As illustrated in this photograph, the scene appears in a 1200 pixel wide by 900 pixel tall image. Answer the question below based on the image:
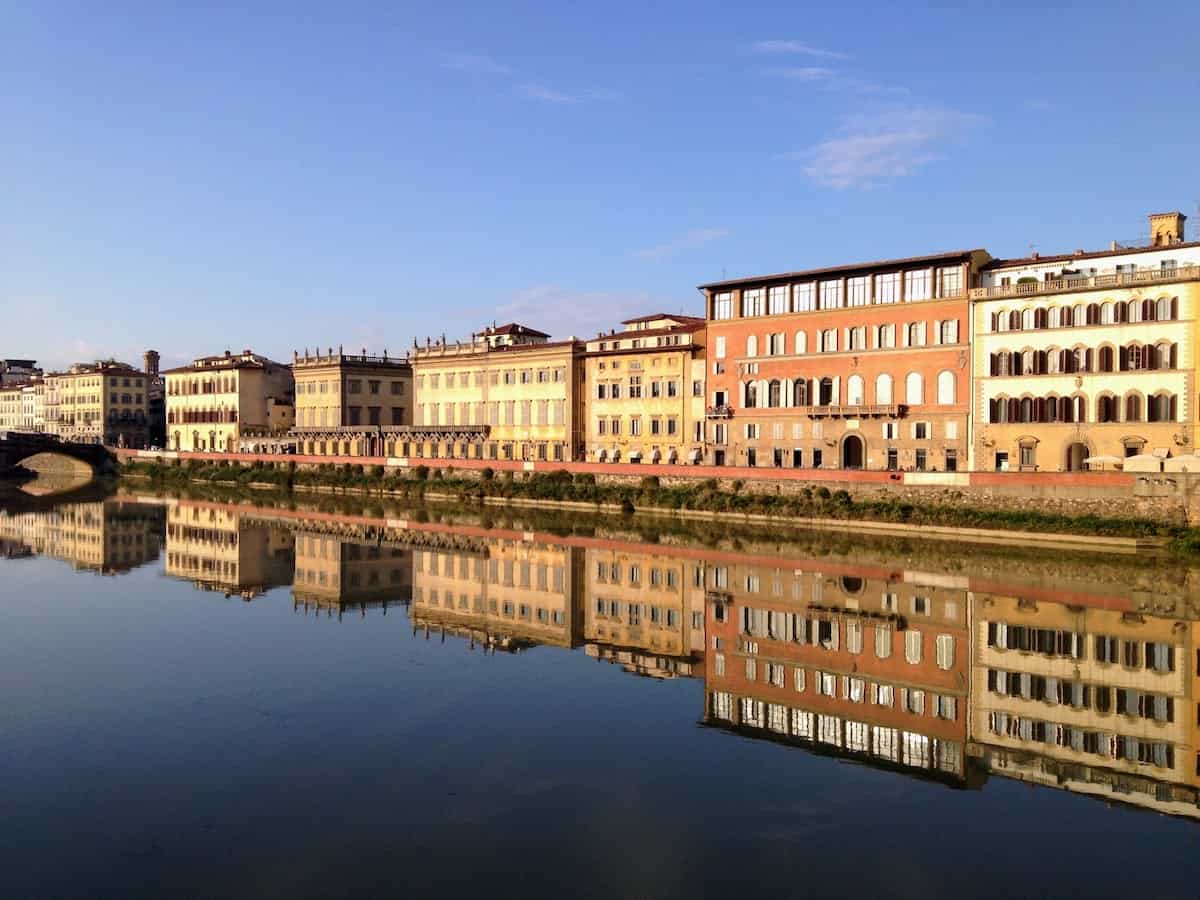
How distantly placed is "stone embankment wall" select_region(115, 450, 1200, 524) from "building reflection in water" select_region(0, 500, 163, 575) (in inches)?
885

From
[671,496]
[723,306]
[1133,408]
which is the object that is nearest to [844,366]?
[723,306]

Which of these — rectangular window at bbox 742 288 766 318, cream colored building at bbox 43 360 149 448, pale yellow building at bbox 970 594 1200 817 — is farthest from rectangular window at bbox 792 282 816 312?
cream colored building at bbox 43 360 149 448

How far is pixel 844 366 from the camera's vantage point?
49.1 metres

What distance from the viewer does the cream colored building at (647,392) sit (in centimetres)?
5691

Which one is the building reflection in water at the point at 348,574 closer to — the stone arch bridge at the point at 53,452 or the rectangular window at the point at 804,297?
the rectangular window at the point at 804,297

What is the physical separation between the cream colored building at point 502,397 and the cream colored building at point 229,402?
20.0 meters

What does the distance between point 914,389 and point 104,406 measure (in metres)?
87.7

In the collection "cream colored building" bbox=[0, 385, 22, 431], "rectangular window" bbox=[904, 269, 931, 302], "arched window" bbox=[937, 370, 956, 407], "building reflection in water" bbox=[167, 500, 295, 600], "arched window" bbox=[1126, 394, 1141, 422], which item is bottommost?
"building reflection in water" bbox=[167, 500, 295, 600]

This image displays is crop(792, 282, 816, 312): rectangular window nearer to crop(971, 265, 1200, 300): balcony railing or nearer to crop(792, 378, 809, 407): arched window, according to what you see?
crop(792, 378, 809, 407): arched window

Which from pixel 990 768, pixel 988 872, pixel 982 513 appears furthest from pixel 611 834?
pixel 982 513

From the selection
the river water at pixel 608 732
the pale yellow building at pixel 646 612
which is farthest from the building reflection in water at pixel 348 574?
the pale yellow building at pixel 646 612

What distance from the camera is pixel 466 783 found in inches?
516

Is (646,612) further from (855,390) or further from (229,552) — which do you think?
(855,390)

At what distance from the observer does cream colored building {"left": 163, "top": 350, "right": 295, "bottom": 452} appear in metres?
85.6
